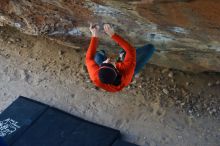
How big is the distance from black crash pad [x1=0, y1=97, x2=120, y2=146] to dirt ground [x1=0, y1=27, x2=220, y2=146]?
0.60ft

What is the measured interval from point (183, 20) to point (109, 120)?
2.16 meters

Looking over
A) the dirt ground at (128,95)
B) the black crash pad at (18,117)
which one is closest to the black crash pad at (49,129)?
the black crash pad at (18,117)

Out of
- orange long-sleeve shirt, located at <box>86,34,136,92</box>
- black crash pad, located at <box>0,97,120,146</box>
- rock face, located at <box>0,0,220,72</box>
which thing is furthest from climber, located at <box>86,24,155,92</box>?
black crash pad, located at <box>0,97,120,146</box>

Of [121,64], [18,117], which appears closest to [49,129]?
[18,117]

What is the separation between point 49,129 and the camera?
6.23 m

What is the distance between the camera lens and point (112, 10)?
5.25m

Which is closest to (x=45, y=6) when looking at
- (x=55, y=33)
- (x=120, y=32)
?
(x=55, y=33)

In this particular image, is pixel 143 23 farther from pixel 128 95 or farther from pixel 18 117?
pixel 18 117

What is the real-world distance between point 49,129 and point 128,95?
4.06 ft

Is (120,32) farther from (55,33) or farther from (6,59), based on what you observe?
(6,59)

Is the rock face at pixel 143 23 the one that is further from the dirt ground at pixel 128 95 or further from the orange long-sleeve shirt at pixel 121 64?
the orange long-sleeve shirt at pixel 121 64

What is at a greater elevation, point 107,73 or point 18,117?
point 107,73

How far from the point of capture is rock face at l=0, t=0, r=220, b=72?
460cm

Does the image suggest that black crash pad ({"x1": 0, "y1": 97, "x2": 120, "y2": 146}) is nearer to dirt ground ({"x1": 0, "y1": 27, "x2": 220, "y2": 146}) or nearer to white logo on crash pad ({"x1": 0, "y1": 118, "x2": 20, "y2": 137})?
white logo on crash pad ({"x1": 0, "y1": 118, "x2": 20, "y2": 137})
